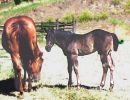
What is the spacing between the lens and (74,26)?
3497 centimetres

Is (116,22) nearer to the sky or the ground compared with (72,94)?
nearer to the ground

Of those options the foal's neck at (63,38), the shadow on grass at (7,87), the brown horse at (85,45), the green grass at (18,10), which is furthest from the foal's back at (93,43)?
the green grass at (18,10)

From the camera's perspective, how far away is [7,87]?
18359 millimetres

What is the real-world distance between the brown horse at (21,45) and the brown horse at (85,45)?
1.26 meters

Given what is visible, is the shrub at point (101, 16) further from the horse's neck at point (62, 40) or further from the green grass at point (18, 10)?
the horse's neck at point (62, 40)

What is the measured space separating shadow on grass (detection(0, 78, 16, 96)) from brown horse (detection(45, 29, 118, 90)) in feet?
7.17

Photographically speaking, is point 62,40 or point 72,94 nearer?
point 72,94

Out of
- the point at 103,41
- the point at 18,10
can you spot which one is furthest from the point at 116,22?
the point at 103,41

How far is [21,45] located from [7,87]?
238cm

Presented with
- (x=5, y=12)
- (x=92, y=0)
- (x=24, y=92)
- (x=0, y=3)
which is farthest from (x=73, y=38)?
(x=0, y=3)

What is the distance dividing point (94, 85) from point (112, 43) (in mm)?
2184

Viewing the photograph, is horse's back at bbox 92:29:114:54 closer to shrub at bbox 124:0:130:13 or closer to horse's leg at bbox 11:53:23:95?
horse's leg at bbox 11:53:23:95

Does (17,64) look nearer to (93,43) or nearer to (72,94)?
(72,94)

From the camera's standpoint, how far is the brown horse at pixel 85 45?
17.7 metres
